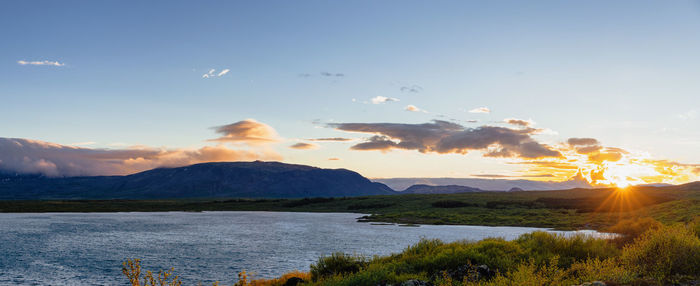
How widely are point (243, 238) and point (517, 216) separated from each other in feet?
210

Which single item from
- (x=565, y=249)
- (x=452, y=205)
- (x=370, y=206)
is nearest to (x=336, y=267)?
(x=565, y=249)

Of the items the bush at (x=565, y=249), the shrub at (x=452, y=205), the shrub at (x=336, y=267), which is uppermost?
the bush at (x=565, y=249)

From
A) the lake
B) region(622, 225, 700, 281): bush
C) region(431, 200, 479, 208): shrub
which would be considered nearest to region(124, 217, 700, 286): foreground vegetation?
region(622, 225, 700, 281): bush

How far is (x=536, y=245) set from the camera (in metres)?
23.6

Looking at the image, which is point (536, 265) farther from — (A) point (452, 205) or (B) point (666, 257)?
(A) point (452, 205)

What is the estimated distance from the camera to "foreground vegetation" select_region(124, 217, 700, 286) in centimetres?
1534

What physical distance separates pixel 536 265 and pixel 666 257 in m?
4.68

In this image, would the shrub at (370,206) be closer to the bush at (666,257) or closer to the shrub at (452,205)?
the shrub at (452,205)

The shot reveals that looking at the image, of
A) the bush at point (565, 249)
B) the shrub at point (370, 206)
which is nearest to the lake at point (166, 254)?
the bush at point (565, 249)

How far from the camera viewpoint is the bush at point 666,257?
642 inches

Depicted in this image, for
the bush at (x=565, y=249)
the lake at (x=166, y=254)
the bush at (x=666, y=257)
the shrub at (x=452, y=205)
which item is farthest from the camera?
the shrub at (x=452, y=205)

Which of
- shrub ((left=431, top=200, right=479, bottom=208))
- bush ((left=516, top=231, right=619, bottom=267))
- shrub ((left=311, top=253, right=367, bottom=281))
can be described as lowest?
shrub ((left=431, top=200, right=479, bottom=208))

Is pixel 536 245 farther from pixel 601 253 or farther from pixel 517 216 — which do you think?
pixel 517 216

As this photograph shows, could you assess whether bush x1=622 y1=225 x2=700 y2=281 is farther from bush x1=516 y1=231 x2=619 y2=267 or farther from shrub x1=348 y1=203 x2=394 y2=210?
shrub x1=348 y1=203 x2=394 y2=210
